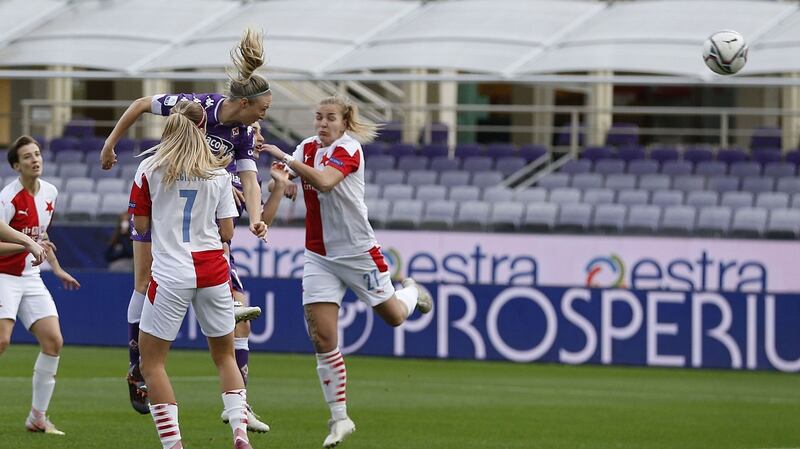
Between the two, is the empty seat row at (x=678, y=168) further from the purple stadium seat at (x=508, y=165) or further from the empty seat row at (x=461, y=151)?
the empty seat row at (x=461, y=151)

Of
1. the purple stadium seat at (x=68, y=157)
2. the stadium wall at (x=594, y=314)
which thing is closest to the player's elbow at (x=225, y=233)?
the stadium wall at (x=594, y=314)

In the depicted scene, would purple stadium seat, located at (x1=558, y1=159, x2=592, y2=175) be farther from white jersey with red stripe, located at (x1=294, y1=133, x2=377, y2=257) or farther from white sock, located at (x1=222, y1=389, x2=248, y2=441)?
white sock, located at (x1=222, y1=389, x2=248, y2=441)

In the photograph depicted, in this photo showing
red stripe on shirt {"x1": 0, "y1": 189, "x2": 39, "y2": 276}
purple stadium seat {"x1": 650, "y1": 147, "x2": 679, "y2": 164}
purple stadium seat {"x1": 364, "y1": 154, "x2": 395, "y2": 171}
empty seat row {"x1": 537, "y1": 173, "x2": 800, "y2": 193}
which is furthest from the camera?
purple stadium seat {"x1": 364, "y1": 154, "x2": 395, "y2": 171}

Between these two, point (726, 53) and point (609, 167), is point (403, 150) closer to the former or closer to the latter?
point (609, 167)

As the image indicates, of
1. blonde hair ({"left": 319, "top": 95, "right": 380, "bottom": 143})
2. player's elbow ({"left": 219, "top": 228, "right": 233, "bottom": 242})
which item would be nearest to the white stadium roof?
blonde hair ({"left": 319, "top": 95, "right": 380, "bottom": 143})

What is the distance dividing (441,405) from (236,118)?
4.95m

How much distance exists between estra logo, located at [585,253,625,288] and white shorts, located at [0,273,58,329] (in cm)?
1239

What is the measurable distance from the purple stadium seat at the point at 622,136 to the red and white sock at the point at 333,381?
1860 cm

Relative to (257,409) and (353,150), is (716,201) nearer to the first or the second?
(257,409)

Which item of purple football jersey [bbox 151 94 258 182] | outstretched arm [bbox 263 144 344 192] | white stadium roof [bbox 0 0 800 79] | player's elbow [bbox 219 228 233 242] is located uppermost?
white stadium roof [bbox 0 0 800 79]

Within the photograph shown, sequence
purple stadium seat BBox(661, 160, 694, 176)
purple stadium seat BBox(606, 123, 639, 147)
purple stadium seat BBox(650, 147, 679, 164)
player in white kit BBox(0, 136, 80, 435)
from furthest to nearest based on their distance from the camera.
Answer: purple stadium seat BBox(606, 123, 639, 147) → purple stadium seat BBox(650, 147, 679, 164) → purple stadium seat BBox(661, 160, 694, 176) → player in white kit BBox(0, 136, 80, 435)

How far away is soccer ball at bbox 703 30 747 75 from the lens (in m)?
14.8

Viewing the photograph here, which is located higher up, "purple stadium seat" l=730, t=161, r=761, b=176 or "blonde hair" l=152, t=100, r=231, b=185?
"purple stadium seat" l=730, t=161, r=761, b=176

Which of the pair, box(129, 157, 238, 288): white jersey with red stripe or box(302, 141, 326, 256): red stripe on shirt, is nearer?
box(129, 157, 238, 288): white jersey with red stripe
